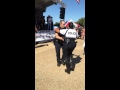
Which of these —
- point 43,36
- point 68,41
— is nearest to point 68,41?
point 68,41

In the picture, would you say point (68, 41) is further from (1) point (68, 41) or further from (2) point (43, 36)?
(2) point (43, 36)

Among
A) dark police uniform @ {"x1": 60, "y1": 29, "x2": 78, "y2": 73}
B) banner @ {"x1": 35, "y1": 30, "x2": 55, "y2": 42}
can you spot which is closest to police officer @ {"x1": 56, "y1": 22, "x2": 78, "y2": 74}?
dark police uniform @ {"x1": 60, "y1": 29, "x2": 78, "y2": 73}

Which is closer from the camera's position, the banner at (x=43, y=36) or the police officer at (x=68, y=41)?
the police officer at (x=68, y=41)

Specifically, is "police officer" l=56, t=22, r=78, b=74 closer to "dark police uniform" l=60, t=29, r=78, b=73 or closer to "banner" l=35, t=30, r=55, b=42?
"dark police uniform" l=60, t=29, r=78, b=73

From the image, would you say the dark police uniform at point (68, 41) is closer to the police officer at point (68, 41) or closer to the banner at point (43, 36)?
the police officer at point (68, 41)

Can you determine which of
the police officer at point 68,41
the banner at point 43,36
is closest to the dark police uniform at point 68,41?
the police officer at point 68,41

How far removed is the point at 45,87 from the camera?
4.78 m

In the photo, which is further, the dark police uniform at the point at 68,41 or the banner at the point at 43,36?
the banner at the point at 43,36

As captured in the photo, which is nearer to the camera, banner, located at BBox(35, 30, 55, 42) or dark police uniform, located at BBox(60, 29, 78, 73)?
dark police uniform, located at BBox(60, 29, 78, 73)
